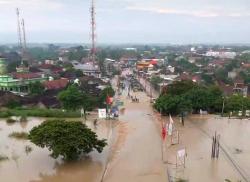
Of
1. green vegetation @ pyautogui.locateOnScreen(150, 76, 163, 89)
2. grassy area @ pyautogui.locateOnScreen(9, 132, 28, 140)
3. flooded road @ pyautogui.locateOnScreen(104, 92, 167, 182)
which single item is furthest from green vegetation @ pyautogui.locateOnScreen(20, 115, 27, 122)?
green vegetation @ pyautogui.locateOnScreen(150, 76, 163, 89)

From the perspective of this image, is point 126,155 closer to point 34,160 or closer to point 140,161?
point 140,161

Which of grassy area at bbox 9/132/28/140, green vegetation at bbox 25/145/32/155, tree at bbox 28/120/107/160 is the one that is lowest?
grassy area at bbox 9/132/28/140

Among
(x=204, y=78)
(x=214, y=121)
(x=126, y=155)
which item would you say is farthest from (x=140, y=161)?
(x=204, y=78)

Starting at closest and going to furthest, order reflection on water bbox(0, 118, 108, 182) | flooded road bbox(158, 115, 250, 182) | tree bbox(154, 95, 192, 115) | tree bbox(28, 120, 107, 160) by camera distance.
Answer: reflection on water bbox(0, 118, 108, 182)
flooded road bbox(158, 115, 250, 182)
tree bbox(28, 120, 107, 160)
tree bbox(154, 95, 192, 115)

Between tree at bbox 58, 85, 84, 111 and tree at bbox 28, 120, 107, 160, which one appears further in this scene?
tree at bbox 58, 85, 84, 111

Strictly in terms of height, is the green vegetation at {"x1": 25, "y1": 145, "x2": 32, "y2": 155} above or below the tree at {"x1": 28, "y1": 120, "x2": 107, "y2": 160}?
below

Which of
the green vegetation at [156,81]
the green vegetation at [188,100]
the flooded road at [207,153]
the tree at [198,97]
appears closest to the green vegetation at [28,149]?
the flooded road at [207,153]

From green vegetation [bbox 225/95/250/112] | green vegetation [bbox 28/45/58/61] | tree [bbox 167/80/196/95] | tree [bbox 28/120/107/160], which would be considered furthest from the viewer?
green vegetation [bbox 28/45/58/61]

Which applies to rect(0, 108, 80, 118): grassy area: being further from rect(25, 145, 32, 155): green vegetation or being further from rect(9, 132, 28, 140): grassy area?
rect(25, 145, 32, 155): green vegetation
